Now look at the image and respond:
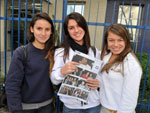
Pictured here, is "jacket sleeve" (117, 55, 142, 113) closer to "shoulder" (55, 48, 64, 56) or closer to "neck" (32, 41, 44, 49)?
"shoulder" (55, 48, 64, 56)

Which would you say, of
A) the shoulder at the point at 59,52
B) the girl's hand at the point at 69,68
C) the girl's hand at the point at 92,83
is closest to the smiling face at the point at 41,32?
the shoulder at the point at 59,52

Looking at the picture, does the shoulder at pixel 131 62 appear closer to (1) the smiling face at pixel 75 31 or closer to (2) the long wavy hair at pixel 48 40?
(1) the smiling face at pixel 75 31

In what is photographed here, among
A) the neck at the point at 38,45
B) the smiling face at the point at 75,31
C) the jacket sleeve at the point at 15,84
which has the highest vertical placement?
the smiling face at the point at 75,31

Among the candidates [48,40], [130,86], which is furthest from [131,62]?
[48,40]

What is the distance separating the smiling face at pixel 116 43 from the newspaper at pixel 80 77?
0.66ft

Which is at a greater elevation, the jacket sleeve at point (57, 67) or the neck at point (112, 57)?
the neck at point (112, 57)

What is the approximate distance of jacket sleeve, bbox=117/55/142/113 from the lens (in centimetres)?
121

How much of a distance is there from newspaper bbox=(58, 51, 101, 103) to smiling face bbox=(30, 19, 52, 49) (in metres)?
0.41

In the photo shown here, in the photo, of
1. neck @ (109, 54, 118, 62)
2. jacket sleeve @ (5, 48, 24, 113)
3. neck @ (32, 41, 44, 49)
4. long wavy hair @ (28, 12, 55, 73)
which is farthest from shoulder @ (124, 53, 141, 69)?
jacket sleeve @ (5, 48, 24, 113)

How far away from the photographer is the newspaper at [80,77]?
132cm

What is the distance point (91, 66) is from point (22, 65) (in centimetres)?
65

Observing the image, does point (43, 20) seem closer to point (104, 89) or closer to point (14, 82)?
point (14, 82)

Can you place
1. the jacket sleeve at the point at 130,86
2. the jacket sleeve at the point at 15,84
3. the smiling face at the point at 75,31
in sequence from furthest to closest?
the smiling face at the point at 75,31 < the jacket sleeve at the point at 15,84 < the jacket sleeve at the point at 130,86

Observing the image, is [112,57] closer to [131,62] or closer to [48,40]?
[131,62]
